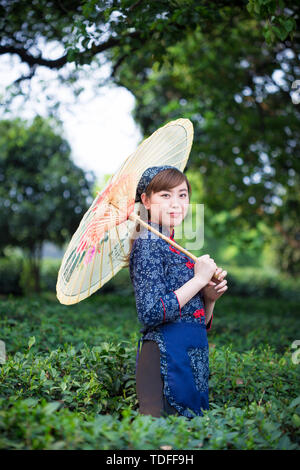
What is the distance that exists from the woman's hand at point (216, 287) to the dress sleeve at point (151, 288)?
0.85ft

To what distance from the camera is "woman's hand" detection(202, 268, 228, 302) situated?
2.29 meters

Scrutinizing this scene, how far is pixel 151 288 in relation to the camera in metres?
2.15

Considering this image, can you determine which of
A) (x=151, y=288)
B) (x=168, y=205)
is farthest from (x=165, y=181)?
(x=151, y=288)

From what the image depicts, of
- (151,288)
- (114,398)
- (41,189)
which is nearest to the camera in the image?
(151,288)

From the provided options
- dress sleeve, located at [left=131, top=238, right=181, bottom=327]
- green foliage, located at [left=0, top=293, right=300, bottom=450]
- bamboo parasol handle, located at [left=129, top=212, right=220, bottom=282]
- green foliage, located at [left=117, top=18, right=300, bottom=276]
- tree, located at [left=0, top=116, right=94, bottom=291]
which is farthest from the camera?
tree, located at [left=0, top=116, right=94, bottom=291]

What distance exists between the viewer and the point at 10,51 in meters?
4.82

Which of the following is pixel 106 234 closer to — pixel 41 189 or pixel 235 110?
pixel 235 110

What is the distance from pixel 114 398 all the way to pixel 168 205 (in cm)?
125

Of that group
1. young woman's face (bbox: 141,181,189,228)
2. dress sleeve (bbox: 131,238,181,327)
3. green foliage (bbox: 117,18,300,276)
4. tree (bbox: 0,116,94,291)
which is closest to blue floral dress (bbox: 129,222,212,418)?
dress sleeve (bbox: 131,238,181,327)

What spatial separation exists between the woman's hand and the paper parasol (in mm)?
165

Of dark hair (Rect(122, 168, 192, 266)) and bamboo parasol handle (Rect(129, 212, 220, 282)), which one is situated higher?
dark hair (Rect(122, 168, 192, 266))

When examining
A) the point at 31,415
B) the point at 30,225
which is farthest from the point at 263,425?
the point at 30,225

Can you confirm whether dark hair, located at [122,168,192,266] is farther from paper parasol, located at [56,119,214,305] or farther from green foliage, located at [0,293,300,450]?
green foliage, located at [0,293,300,450]

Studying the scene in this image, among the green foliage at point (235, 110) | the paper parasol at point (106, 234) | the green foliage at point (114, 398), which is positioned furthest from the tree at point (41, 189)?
the paper parasol at point (106, 234)
